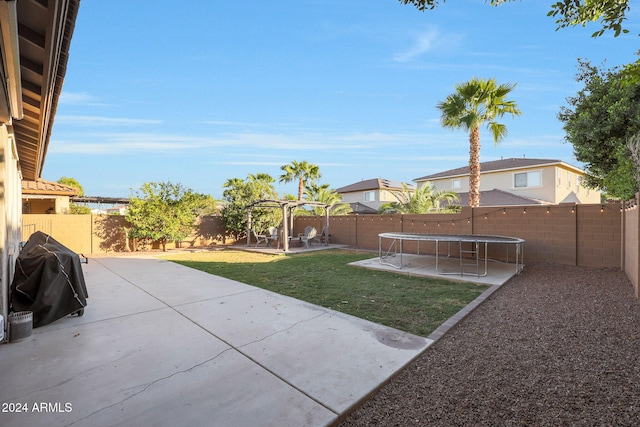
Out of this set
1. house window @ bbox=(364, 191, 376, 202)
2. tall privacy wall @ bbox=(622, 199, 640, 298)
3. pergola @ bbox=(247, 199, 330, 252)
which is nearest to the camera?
tall privacy wall @ bbox=(622, 199, 640, 298)

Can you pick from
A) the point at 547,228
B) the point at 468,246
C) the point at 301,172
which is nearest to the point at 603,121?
the point at 547,228

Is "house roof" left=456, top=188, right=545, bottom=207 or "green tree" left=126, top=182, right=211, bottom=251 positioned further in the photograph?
"house roof" left=456, top=188, right=545, bottom=207

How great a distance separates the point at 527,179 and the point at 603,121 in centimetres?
1270

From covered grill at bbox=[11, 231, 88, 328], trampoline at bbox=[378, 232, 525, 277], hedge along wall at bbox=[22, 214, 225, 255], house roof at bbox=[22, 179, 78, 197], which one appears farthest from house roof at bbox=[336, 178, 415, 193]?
covered grill at bbox=[11, 231, 88, 328]

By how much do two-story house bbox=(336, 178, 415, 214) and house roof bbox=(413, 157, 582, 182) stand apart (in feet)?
13.4

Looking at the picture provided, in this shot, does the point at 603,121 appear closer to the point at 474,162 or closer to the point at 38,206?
the point at 474,162

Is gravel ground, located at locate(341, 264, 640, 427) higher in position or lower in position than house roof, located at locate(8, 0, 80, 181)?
lower

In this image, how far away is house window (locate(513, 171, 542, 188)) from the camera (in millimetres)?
20438

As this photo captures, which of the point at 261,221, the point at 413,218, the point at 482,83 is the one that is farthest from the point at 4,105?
the point at 482,83

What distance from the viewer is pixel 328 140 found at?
2252 centimetres

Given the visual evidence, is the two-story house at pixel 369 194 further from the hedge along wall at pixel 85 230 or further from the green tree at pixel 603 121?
the hedge along wall at pixel 85 230

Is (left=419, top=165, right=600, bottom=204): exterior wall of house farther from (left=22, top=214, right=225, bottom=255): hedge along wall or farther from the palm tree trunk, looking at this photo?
(left=22, top=214, right=225, bottom=255): hedge along wall

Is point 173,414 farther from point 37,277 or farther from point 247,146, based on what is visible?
point 247,146

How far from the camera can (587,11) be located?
4070 mm
